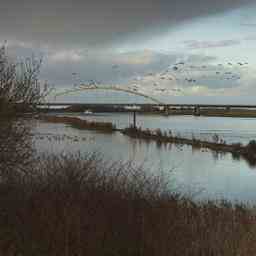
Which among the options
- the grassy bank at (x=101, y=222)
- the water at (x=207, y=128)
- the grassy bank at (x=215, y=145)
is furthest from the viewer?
the water at (x=207, y=128)

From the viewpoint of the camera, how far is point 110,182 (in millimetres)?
10484

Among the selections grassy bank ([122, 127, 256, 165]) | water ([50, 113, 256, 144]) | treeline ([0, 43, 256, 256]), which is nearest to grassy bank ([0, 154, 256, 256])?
treeline ([0, 43, 256, 256])

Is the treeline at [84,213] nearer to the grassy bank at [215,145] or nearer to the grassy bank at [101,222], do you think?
the grassy bank at [101,222]

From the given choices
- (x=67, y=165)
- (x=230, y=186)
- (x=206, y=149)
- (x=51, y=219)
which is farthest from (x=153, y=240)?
(x=206, y=149)

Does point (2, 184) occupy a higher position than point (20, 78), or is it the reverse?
point (20, 78)

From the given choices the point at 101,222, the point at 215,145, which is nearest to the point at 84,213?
the point at 101,222

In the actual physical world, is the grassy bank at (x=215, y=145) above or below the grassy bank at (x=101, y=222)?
below

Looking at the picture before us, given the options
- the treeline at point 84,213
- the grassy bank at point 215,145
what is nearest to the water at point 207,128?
the grassy bank at point 215,145

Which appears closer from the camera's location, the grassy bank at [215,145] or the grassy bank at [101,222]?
the grassy bank at [101,222]

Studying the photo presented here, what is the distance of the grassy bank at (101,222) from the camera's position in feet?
22.2

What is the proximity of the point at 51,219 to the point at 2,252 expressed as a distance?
1.05m

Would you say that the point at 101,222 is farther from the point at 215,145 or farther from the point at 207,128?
the point at 207,128

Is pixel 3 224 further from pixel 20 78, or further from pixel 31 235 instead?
pixel 20 78

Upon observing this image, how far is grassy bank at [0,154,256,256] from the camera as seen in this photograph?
6.77 metres
